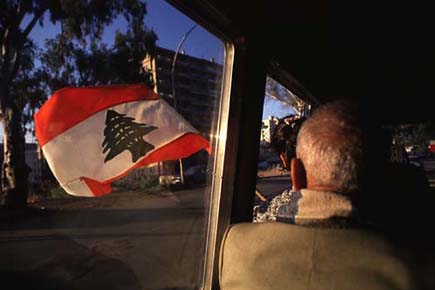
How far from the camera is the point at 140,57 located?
6.59ft

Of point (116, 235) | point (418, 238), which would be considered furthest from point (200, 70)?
point (116, 235)

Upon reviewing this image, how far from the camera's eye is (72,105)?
4.89 ft

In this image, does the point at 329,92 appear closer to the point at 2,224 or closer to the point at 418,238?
the point at 418,238

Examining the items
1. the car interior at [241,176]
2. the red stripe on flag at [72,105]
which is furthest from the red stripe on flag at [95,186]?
the car interior at [241,176]

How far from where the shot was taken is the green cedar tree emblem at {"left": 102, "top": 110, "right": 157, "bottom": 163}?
5.01 ft

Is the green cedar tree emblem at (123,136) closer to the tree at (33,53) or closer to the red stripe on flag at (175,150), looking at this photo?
the red stripe on flag at (175,150)

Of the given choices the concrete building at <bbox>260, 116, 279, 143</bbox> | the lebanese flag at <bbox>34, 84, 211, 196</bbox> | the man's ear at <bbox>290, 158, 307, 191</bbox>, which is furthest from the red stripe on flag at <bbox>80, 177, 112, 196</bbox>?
the concrete building at <bbox>260, 116, 279, 143</bbox>

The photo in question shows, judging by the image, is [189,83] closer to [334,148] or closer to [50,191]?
[50,191]

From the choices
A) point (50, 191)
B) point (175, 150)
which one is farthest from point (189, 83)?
point (50, 191)

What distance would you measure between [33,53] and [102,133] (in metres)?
0.46

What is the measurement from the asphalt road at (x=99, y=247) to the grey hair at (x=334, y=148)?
118 centimetres

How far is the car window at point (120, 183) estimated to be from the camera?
1.52m

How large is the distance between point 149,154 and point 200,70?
77cm

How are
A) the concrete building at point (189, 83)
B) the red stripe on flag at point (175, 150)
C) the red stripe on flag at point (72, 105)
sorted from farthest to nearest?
the concrete building at point (189, 83) → the red stripe on flag at point (175, 150) → the red stripe on flag at point (72, 105)
